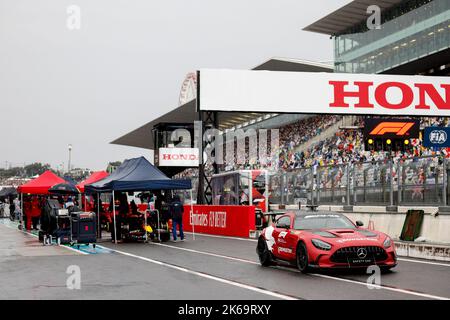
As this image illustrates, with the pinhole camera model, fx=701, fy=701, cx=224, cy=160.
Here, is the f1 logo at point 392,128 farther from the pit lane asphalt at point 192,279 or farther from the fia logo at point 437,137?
the pit lane asphalt at point 192,279

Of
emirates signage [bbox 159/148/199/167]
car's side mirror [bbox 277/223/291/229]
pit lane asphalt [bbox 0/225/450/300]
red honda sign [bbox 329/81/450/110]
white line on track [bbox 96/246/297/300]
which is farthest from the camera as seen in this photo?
emirates signage [bbox 159/148/199/167]

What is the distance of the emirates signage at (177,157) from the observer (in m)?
52.1

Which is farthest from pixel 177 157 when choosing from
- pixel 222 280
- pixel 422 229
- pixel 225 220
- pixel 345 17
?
pixel 222 280

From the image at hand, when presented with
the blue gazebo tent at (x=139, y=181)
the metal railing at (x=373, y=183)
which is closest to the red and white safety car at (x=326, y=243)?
the metal railing at (x=373, y=183)

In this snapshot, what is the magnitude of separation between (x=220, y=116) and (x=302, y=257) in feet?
167

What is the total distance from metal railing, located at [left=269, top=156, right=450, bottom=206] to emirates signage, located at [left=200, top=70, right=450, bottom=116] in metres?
5.91

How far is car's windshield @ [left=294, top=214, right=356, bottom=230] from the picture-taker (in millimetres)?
13875

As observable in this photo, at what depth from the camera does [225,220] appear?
28.0 metres

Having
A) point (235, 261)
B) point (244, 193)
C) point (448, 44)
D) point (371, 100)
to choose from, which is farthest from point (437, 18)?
point (235, 261)

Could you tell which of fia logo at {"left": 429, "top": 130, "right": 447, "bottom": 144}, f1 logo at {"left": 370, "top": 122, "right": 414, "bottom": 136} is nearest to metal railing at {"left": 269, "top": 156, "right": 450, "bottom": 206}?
fia logo at {"left": 429, "top": 130, "right": 447, "bottom": 144}

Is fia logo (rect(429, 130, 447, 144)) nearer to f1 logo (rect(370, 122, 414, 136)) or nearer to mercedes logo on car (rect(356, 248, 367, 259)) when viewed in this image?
f1 logo (rect(370, 122, 414, 136))

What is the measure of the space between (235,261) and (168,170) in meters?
Answer: 38.6

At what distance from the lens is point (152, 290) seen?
10703 mm
